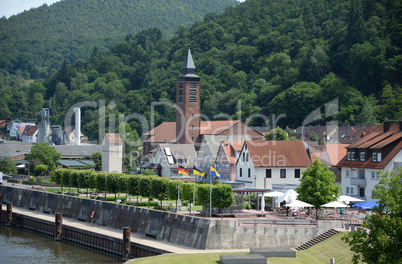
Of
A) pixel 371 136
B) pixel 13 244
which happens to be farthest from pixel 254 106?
pixel 13 244

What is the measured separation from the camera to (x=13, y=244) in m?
57.4

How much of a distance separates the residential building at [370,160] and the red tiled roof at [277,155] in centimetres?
948

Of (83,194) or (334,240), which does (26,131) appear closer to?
(83,194)

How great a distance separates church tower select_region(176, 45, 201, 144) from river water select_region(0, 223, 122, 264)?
196 ft

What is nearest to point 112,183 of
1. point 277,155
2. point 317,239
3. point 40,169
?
point 277,155

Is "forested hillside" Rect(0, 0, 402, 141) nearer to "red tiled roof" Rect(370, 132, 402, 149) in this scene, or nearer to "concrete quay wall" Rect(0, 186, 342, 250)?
"red tiled roof" Rect(370, 132, 402, 149)

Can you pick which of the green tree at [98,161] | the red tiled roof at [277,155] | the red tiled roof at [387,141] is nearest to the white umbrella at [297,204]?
the red tiled roof at [387,141]

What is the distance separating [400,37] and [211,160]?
178 ft

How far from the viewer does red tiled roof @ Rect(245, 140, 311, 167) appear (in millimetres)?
71625

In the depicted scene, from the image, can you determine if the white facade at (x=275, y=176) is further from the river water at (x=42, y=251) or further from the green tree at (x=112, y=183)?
the river water at (x=42, y=251)

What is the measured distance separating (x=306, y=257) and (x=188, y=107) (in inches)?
3206

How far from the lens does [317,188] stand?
51156 millimetres

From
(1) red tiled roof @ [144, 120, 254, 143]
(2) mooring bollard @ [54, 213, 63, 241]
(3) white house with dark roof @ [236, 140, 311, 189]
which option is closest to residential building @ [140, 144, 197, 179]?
(1) red tiled roof @ [144, 120, 254, 143]

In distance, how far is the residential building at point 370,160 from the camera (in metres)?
56.8
